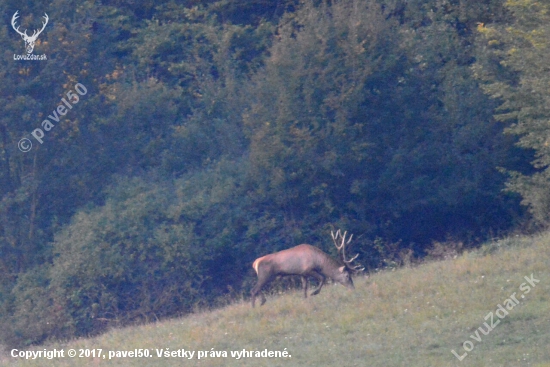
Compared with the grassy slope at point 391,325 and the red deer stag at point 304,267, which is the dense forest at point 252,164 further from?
the grassy slope at point 391,325

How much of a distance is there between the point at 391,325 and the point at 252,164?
1014 centimetres

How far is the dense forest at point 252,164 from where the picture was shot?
19.4 meters

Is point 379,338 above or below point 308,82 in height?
below

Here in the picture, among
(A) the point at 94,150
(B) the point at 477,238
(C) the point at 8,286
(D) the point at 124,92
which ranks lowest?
(B) the point at 477,238

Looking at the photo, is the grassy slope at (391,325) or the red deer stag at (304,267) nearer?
the grassy slope at (391,325)

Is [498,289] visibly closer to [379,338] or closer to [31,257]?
[379,338]

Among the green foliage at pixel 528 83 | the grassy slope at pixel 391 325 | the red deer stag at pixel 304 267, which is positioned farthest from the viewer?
the green foliage at pixel 528 83

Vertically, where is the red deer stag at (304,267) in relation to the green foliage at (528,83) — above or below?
below

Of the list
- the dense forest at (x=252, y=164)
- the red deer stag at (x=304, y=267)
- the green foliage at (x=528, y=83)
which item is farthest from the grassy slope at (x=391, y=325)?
the dense forest at (x=252, y=164)

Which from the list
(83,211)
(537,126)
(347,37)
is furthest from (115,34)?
(537,126)

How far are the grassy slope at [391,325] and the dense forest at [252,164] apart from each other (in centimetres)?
579

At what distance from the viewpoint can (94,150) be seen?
72.6ft

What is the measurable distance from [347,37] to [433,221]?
588 centimetres

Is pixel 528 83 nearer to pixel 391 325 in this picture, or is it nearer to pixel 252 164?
pixel 252 164
